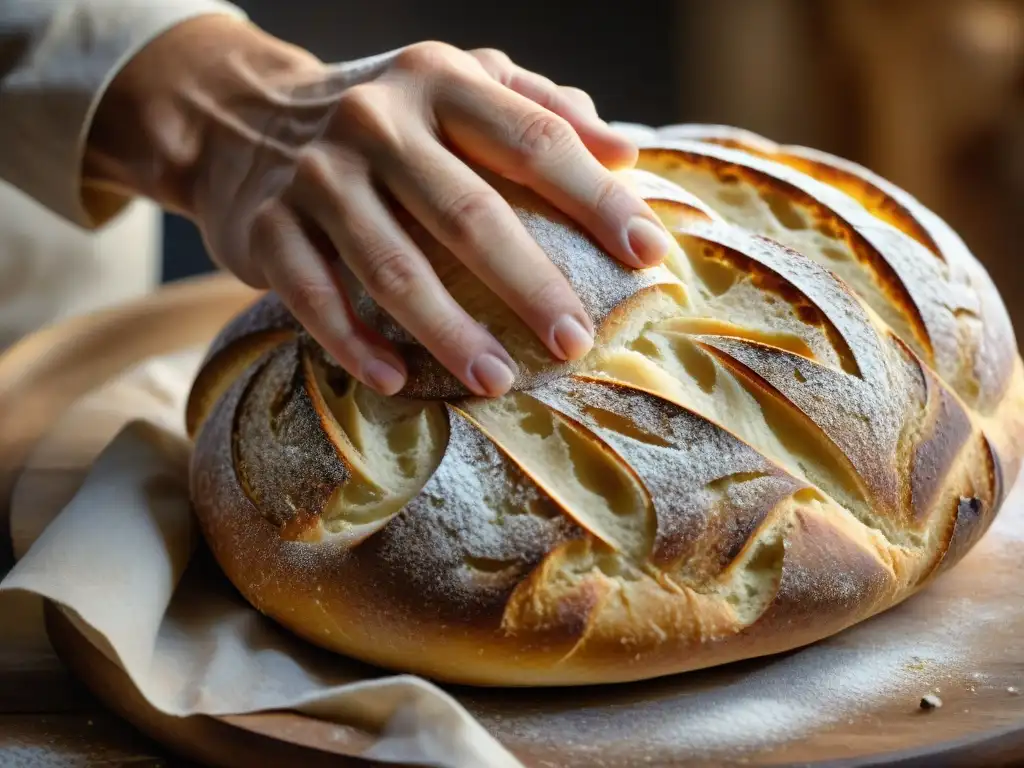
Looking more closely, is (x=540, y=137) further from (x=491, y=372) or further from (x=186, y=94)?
(x=186, y=94)

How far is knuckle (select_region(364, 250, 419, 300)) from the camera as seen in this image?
3.70 feet

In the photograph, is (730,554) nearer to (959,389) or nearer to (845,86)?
(959,389)

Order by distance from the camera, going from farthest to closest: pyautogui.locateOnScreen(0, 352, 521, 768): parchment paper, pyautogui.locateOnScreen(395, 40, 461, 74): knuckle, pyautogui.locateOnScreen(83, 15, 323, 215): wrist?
pyautogui.locateOnScreen(83, 15, 323, 215): wrist < pyautogui.locateOnScreen(395, 40, 461, 74): knuckle < pyautogui.locateOnScreen(0, 352, 521, 768): parchment paper

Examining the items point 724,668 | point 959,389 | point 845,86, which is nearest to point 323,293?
point 724,668

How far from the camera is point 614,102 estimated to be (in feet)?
12.8

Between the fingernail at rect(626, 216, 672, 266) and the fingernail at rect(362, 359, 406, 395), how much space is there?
259 millimetres

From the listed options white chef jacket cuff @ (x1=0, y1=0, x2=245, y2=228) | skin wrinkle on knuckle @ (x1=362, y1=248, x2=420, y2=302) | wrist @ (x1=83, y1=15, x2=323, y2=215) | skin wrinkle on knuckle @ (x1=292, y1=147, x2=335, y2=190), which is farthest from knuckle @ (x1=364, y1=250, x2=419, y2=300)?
white chef jacket cuff @ (x1=0, y1=0, x2=245, y2=228)

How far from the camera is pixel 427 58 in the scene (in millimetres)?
1230

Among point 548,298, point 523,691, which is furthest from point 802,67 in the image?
point 523,691

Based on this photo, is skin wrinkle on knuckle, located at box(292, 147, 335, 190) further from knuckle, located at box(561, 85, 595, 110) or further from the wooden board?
the wooden board

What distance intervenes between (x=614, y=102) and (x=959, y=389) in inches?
111

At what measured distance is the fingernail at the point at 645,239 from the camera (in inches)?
45.4

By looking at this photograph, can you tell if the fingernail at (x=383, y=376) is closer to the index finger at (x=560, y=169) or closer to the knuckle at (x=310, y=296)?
the knuckle at (x=310, y=296)

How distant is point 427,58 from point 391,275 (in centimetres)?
25
